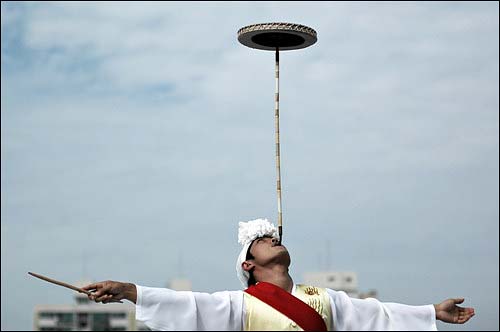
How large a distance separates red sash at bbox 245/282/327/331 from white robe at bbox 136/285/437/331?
108 mm

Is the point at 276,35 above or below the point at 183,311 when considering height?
above

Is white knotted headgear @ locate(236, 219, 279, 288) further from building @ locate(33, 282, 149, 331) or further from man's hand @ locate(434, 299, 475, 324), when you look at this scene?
building @ locate(33, 282, 149, 331)

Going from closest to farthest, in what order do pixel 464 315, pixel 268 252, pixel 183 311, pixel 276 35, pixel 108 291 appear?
pixel 108 291
pixel 183 311
pixel 268 252
pixel 464 315
pixel 276 35

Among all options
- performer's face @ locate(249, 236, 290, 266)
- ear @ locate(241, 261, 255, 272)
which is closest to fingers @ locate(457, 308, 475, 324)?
performer's face @ locate(249, 236, 290, 266)

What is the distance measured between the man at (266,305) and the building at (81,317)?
35585 mm

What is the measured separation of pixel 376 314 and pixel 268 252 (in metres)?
0.67

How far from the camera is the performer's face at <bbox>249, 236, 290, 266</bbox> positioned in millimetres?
5574

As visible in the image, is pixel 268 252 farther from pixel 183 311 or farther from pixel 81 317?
pixel 81 317

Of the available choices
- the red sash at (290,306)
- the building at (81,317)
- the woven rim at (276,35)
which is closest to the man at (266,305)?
the red sash at (290,306)

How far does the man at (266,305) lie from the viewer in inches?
203

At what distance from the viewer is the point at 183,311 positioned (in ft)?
17.0

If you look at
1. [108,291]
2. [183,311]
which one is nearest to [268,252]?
[183,311]

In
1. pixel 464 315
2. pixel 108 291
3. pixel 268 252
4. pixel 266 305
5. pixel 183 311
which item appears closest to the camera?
pixel 108 291

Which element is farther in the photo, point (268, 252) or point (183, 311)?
point (268, 252)
